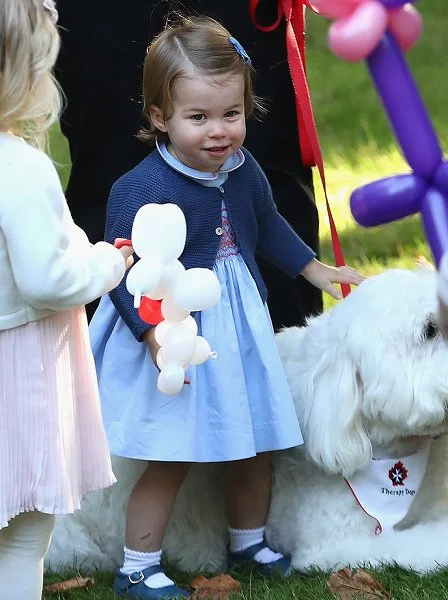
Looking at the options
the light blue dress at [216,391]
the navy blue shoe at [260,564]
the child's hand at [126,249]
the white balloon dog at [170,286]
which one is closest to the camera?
the white balloon dog at [170,286]

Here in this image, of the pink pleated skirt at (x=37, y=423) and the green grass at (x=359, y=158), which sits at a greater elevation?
the green grass at (x=359, y=158)

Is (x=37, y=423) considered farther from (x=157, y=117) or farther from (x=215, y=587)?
(x=157, y=117)

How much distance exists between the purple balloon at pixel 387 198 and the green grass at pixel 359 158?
1158 mm

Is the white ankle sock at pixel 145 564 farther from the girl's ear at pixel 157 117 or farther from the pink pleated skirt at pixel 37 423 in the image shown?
the girl's ear at pixel 157 117

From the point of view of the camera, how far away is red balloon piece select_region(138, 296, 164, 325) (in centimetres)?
311

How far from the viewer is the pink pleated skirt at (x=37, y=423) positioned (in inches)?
114

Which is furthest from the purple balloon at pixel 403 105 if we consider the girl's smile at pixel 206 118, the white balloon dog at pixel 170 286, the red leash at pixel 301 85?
the red leash at pixel 301 85

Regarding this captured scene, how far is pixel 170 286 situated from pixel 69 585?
0.98 metres

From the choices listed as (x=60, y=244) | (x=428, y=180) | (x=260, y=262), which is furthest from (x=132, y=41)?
(x=428, y=180)

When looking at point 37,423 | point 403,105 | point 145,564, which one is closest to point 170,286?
point 37,423

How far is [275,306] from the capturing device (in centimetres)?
442

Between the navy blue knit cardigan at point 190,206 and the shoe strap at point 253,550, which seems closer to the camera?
the navy blue knit cardigan at point 190,206

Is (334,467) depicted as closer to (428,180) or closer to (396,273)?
(396,273)

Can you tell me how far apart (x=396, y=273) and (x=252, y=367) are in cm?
46
